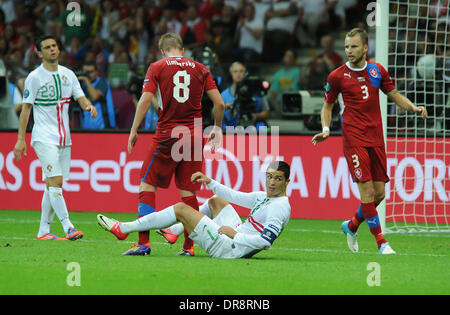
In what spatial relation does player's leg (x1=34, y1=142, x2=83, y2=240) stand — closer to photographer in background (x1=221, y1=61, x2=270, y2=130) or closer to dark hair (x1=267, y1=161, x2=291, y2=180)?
dark hair (x1=267, y1=161, x2=291, y2=180)

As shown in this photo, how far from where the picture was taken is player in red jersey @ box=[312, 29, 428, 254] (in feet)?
27.1

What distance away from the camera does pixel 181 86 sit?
296 inches

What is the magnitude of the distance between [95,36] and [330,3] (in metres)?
5.05

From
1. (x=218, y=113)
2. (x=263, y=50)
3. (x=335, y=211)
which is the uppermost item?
(x=263, y=50)

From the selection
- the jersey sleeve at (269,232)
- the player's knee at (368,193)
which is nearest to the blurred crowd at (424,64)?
the player's knee at (368,193)

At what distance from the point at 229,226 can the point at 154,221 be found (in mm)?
746

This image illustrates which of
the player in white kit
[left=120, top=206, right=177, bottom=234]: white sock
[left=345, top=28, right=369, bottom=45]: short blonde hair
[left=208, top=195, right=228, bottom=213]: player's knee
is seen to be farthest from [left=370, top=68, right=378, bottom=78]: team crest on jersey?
the player in white kit

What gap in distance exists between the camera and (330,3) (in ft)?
Answer: 53.0

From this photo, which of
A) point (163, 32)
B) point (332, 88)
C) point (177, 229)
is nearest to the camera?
point (177, 229)

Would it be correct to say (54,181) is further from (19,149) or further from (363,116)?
(363,116)

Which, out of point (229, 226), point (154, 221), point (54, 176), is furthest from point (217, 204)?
point (54, 176)

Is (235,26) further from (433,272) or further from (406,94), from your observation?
(433,272)

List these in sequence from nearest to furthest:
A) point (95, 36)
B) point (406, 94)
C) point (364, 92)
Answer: point (364, 92) → point (406, 94) → point (95, 36)

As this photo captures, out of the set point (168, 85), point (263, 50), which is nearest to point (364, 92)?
point (168, 85)
